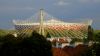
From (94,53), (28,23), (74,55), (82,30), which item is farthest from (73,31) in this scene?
(94,53)

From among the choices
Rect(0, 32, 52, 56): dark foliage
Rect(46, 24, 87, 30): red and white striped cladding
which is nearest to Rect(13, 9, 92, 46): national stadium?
Rect(46, 24, 87, 30): red and white striped cladding

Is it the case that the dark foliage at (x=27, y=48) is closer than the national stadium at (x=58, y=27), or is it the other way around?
the dark foliage at (x=27, y=48)

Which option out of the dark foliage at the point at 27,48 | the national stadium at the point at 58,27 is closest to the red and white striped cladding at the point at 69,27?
the national stadium at the point at 58,27

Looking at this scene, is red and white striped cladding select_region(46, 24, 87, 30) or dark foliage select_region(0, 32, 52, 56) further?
red and white striped cladding select_region(46, 24, 87, 30)

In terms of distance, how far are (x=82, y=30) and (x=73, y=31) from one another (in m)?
4.23

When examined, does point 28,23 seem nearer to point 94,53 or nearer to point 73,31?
point 73,31

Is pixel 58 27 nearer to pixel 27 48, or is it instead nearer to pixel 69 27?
pixel 69 27

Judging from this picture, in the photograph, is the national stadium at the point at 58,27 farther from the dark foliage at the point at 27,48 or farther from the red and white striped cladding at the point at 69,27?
the dark foliage at the point at 27,48

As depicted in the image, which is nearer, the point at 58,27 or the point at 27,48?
the point at 27,48

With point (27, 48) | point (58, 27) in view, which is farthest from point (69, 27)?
point (27, 48)

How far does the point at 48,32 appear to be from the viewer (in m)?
158

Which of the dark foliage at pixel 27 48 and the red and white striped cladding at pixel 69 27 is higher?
the dark foliage at pixel 27 48

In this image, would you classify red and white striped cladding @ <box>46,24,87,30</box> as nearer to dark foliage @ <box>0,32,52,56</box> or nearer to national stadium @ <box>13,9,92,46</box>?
national stadium @ <box>13,9,92,46</box>

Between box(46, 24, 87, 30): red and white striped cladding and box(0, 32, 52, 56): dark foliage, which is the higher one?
box(0, 32, 52, 56): dark foliage
